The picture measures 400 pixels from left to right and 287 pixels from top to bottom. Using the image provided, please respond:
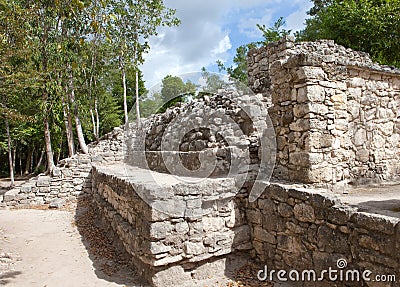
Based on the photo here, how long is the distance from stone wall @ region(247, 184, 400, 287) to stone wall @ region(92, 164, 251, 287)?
0.42 m

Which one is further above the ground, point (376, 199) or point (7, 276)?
point (376, 199)

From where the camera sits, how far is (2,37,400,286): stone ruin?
3404mm

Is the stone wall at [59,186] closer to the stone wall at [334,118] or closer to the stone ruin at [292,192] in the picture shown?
the stone ruin at [292,192]

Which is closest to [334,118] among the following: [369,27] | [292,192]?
[292,192]

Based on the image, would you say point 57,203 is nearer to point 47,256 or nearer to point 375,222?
point 47,256

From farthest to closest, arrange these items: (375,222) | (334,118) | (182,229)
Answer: (334,118) → (182,229) → (375,222)

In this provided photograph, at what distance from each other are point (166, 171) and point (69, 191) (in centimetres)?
519

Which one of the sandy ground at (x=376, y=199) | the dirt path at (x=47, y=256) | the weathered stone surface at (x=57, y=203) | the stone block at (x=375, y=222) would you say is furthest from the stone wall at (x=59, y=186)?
the stone block at (x=375, y=222)

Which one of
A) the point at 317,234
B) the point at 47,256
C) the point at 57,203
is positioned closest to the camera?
the point at 317,234

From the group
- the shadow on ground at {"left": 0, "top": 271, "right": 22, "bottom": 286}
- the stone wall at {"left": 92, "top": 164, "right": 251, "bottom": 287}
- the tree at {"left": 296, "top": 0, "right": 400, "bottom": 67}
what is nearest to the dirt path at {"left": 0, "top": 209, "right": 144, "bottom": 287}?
the shadow on ground at {"left": 0, "top": 271, "right": 22, "bottom": 286}

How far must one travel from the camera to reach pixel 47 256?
5492 millimetres

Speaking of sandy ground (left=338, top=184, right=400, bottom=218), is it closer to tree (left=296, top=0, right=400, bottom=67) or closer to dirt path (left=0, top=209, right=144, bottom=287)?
dirt path (left=0, top=209, right=144, bottom=287)

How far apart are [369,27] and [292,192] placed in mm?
10918

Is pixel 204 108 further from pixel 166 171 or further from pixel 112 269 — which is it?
pixel 112 269
